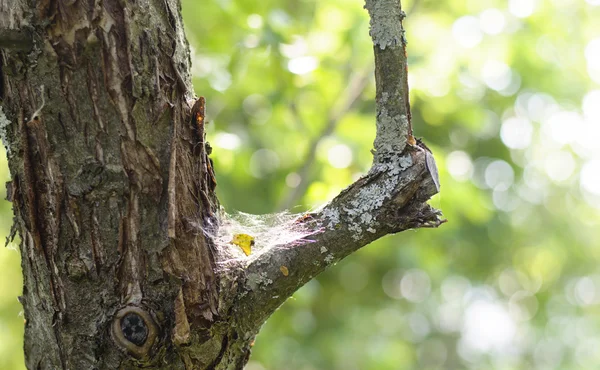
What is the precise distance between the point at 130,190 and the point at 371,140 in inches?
62.7

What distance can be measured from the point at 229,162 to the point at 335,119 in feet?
1.83

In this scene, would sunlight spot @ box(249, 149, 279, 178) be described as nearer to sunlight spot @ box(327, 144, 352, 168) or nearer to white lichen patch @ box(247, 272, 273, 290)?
sunlight spot @ box(327, 144, 352, 168)

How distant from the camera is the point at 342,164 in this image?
2.48m

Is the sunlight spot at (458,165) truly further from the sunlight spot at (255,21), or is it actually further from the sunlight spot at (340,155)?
the sunlight spot at (255,21)

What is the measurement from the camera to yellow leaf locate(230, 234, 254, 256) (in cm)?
114

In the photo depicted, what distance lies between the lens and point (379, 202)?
993 mm

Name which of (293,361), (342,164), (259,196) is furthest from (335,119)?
(293,361)

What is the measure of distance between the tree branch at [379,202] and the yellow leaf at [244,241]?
91mm

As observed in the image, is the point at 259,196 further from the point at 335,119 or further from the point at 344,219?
the point at 344,219

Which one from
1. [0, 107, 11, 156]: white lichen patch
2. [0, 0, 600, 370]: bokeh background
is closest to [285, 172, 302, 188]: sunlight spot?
[0, 0, 600, 370]: bokeh background

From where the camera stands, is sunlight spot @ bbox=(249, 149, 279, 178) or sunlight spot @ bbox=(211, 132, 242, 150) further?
sunlight spot @ bbox=(249, 149, 279, 178)

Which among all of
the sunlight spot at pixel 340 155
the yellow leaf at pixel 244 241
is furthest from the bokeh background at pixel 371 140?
the yellow leaf at pixel 244 241

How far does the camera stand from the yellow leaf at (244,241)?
3.76ft

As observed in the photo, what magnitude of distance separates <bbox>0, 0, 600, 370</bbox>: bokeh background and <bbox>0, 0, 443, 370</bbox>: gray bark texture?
918mm
